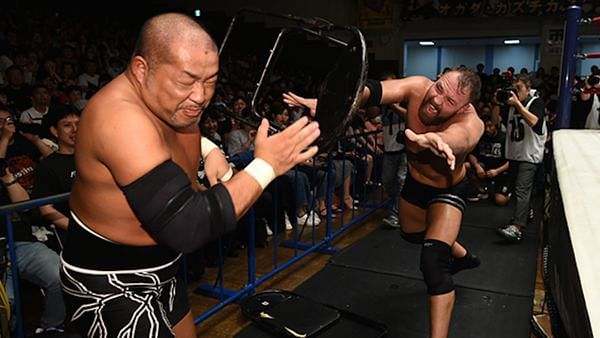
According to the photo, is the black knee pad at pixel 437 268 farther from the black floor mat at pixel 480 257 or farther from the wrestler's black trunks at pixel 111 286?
the wrestler's black trunks at pixel 111 286

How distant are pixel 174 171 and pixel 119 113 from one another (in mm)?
204

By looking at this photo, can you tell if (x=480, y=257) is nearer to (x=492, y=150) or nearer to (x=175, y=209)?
(x=492, y=150)

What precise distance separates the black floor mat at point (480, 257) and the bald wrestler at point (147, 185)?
8.11 ft

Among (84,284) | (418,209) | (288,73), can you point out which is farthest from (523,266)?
(288,73)

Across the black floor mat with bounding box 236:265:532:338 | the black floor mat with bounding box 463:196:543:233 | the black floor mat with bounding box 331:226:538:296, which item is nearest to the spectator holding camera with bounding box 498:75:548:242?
the black floor mat with bounding box 331:226:538:296

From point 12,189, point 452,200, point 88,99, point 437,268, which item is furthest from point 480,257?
point 88,99

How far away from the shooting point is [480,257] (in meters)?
3.94

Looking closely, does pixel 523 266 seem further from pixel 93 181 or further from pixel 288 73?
pixel 288 73

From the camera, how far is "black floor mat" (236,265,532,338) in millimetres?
2719

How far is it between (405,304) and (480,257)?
1204 mm

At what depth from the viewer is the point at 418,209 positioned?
273 cm

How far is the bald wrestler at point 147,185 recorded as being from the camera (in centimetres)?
114

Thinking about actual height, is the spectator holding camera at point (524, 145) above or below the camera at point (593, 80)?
below

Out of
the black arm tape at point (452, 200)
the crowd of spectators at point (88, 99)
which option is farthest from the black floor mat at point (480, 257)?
the black arm tape at point (452, 200)
